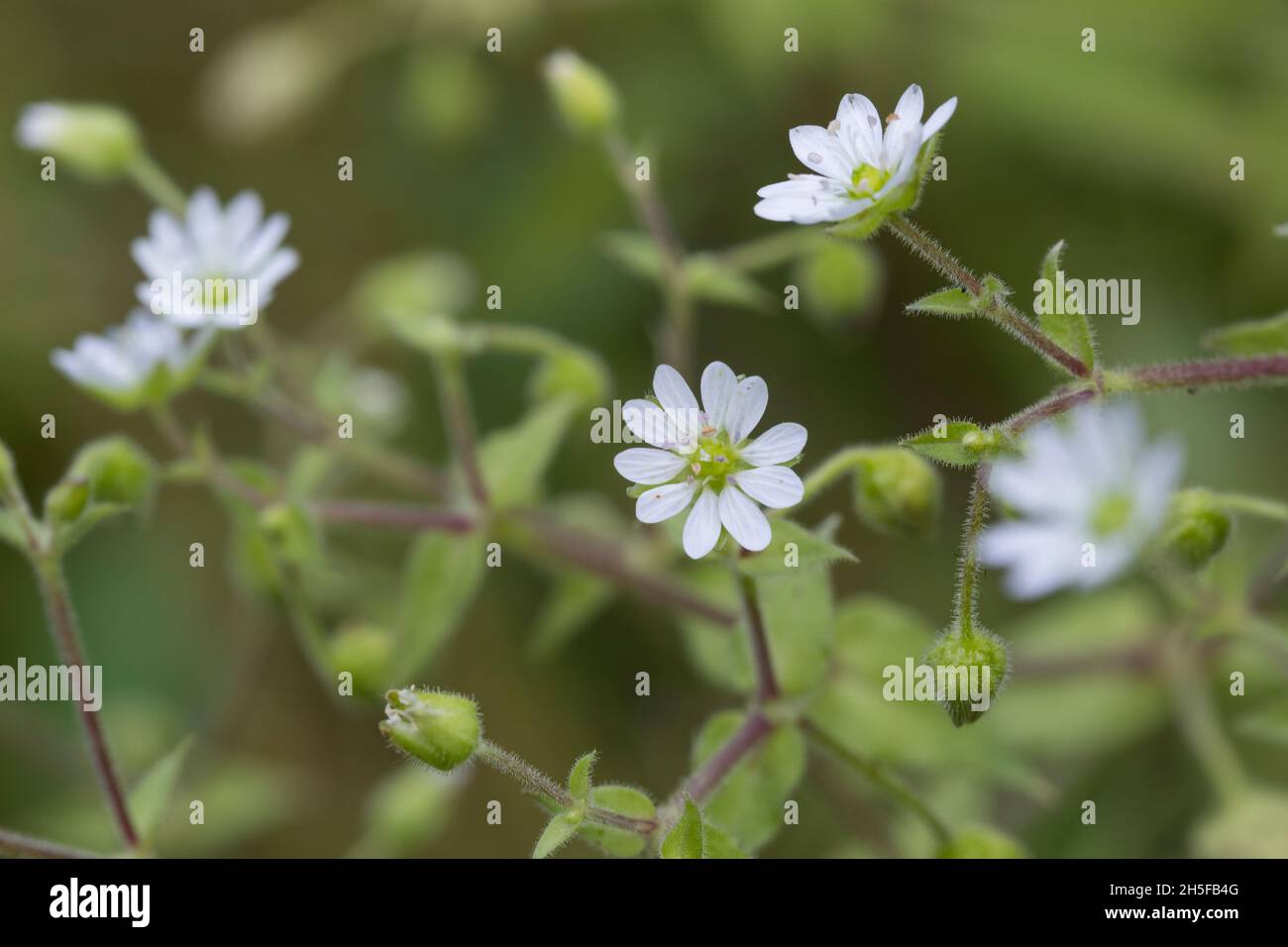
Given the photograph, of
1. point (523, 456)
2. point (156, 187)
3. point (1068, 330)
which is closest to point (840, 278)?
point (523, 456)

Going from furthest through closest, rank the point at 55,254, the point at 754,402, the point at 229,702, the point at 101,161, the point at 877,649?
the point at 55,254 → the point at 229,702 → the point at 101,161 → the point at 877,649 → the point at 754,402

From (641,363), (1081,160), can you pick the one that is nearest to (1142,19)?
(1081,160)

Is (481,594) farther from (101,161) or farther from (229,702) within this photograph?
(101,161)

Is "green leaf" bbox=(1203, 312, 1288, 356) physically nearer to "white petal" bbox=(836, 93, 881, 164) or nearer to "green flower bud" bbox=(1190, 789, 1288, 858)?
"white petal" bbox=(836, 93, 881, 164)

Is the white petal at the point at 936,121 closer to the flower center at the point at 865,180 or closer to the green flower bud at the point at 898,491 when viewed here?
the flower center at the point at 865,180

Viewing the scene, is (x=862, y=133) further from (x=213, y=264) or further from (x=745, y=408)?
(x=213, y=264)

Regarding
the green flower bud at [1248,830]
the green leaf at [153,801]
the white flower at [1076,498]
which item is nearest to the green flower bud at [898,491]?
the white flower at [1076,498]
